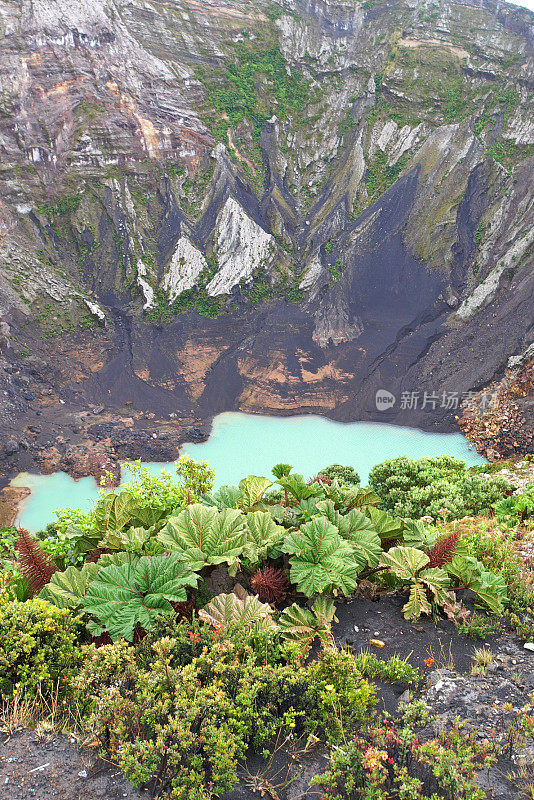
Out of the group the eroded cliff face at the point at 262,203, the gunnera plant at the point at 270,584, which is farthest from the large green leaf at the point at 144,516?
the eroded cliff face at the point at 262,203

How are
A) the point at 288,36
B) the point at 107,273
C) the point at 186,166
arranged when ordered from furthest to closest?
the point at 288,36
the point at 186,166
the point at 107,273

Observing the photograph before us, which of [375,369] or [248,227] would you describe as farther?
[248,227]

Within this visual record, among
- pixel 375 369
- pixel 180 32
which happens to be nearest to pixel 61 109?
pixel 180 32

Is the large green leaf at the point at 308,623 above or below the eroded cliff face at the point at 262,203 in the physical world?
below

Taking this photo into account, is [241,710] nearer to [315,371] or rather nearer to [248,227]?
[315,371]

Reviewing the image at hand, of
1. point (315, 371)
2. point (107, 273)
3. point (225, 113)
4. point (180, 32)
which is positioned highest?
point (180, 32)

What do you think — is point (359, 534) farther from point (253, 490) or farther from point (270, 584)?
point (253, 490)

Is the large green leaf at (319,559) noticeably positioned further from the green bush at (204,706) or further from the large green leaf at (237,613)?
the green bush at (204,706)

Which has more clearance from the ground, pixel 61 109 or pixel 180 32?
pixel 180 32

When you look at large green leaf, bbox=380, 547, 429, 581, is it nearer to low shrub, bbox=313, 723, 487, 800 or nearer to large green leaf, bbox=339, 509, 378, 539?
large green leaf, bbox=339, 509, 378, 539
